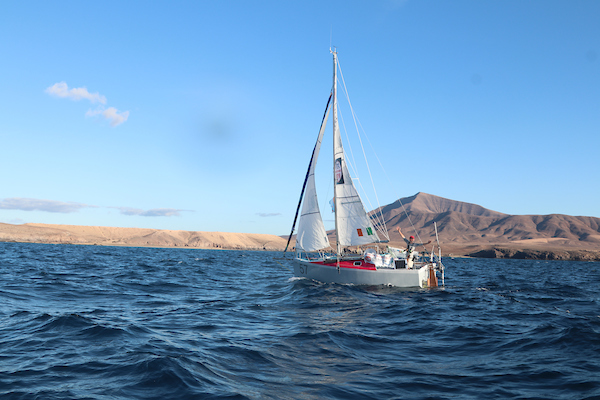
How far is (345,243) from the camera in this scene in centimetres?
2622

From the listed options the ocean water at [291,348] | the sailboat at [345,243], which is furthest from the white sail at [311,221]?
the ocean water at [291,348]

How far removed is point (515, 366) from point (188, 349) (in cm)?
770

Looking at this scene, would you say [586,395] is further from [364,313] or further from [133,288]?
[133,288]

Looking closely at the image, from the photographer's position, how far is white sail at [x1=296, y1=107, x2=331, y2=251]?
85.5 feet

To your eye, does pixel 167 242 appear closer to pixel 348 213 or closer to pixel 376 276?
pixel 348 213

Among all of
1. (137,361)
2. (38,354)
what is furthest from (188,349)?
(38,354)

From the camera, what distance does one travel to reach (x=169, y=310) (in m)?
15.3

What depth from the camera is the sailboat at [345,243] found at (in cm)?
2352

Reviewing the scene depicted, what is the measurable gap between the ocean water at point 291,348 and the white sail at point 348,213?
7.51m

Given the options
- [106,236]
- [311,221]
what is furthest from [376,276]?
[106,236]

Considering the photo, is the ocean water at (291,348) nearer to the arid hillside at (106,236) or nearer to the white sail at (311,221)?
the white sail at (311,221)

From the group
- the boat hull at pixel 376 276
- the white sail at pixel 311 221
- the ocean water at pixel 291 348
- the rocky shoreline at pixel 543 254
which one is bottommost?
the rocky shoreline at pixel 543 254

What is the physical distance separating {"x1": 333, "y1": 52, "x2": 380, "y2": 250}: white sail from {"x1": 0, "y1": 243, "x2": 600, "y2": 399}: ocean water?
751 centimetres

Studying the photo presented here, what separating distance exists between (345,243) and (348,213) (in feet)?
6.92
